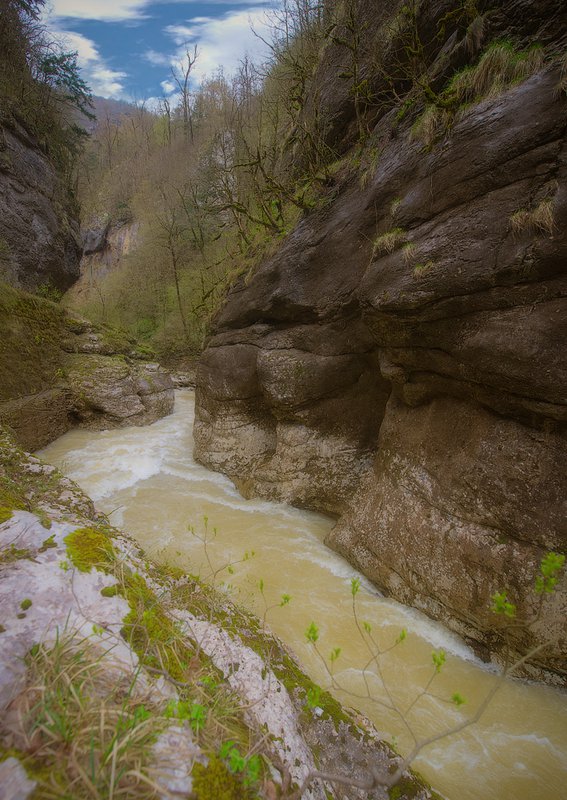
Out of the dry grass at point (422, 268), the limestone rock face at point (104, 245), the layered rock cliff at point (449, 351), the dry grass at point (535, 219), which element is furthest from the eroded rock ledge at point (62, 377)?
the limestone rock face at point (104, 245)

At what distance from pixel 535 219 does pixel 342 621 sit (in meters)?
4.56

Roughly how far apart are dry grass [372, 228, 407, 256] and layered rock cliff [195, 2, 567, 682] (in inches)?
0.9

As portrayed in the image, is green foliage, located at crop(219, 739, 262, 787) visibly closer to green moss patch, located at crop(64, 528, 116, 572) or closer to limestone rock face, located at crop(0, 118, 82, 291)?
green moss patch, located at crop(64, 528, 116, 572)

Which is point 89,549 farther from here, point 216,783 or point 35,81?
point 35,81

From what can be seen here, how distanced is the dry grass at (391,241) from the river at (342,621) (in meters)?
4.19

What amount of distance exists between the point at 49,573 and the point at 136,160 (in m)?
43.2

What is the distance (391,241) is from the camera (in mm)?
4668

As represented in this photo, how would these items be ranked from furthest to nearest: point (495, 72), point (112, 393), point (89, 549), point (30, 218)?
point (30, 218)
point (112, 393)
point (495, 72)
point (89, 549)

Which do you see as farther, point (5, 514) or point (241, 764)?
point (5, 514)

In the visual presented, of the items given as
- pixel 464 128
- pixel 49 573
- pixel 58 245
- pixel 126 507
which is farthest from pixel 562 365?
pixel 58 245

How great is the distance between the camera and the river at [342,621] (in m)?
2.72

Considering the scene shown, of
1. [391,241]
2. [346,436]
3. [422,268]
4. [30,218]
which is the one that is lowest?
[346,436]

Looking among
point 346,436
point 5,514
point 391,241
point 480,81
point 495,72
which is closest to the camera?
point 5,514

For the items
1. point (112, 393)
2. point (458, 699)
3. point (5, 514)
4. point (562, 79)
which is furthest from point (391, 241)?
point (112, 393)
